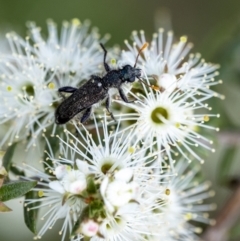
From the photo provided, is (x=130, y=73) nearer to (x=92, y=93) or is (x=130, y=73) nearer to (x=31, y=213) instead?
(x=92, y=93)

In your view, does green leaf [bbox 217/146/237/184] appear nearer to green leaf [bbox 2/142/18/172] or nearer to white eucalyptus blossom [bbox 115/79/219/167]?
white eucalyptus blossom [bbox 115/79/219/167]

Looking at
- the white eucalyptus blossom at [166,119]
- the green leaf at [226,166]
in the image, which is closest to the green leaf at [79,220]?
the white eucalyptus blossom at [166,119]

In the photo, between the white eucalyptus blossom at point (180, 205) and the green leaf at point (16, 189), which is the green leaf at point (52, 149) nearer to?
the green leaf at point (16, 189)

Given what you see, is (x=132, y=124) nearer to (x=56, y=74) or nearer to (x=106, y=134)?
(x=106, y=134)

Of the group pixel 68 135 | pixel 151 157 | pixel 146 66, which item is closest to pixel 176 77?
pixel 146 66

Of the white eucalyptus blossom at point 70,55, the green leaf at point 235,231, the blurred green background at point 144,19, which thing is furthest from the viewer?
the blurred green background at point 144,19

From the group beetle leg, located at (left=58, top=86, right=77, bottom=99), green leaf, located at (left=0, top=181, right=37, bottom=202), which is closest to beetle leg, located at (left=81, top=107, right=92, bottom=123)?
beetle leg, located at (left=58, top=86, right=77, bottom=99)
